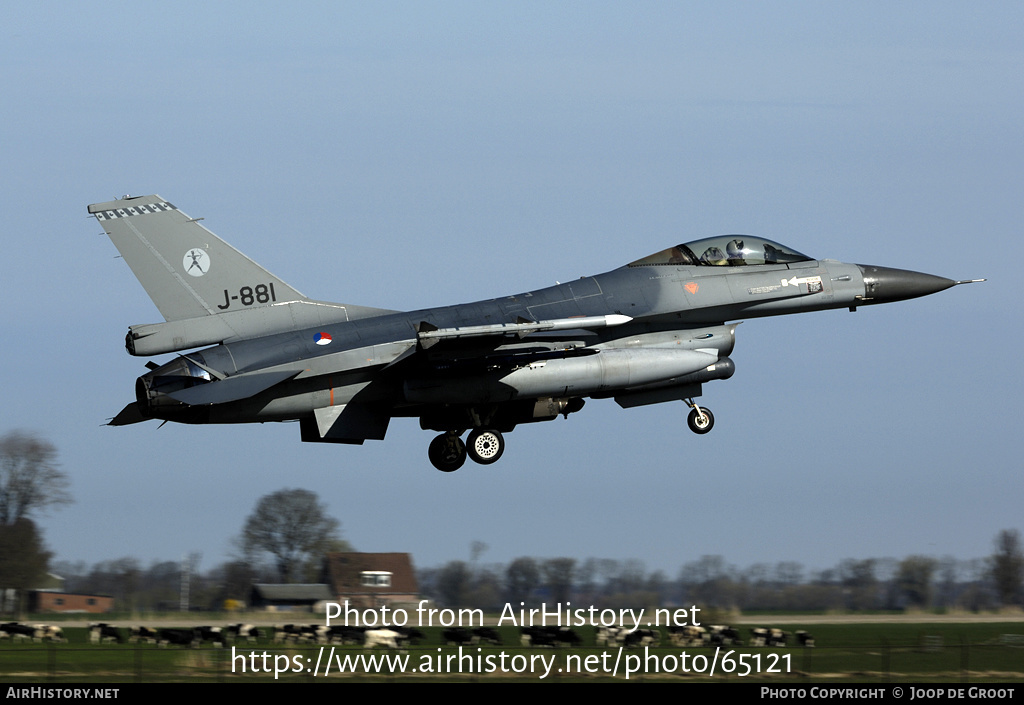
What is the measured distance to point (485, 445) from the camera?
22984mm

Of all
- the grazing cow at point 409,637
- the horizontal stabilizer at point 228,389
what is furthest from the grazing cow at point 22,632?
the horizontal stabilizer at point 228,389

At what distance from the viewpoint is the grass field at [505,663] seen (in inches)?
825

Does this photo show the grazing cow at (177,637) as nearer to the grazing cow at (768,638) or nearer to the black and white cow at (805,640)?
the grazing cow at (768,638)

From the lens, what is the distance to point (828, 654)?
2391 cm

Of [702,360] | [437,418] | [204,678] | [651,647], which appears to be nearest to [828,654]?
[651,647]

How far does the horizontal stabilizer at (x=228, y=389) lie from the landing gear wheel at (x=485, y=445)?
381cm

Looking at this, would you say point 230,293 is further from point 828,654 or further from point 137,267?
point 828,654

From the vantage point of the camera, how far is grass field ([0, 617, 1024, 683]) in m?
21.0

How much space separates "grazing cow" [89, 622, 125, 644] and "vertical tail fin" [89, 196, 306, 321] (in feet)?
25.4

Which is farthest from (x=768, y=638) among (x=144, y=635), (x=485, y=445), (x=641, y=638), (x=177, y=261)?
(x=177, y=261)

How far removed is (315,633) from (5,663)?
552 centimetres

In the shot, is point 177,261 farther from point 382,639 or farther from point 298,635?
point 298,635

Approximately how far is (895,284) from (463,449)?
8341 millimetres
